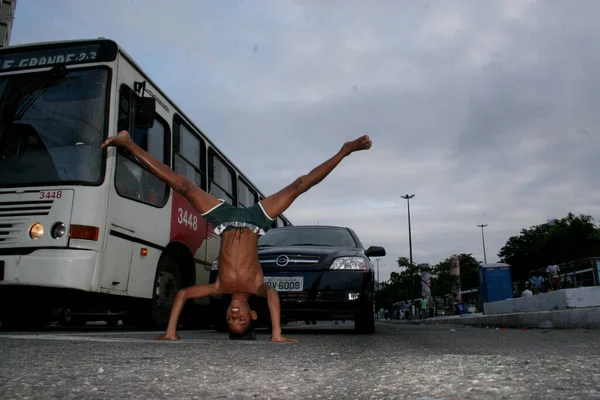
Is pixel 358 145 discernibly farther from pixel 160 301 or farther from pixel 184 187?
pixel 160 301

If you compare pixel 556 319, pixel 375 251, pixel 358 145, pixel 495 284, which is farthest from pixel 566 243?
pixel 358 145

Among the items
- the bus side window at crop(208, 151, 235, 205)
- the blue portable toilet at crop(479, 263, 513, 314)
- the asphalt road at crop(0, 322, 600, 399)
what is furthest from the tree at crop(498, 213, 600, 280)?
the asphalt road at crop(0, 322, 600, 399)

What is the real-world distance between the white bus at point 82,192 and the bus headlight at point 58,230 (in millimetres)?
10

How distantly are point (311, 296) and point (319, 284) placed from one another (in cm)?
17

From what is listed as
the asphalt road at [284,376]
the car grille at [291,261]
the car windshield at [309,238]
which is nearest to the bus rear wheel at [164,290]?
the car windshield at [309,238]

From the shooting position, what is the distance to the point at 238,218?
4199 mm

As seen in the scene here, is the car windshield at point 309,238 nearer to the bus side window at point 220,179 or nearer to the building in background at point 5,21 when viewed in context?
the bus side window at point 220,179

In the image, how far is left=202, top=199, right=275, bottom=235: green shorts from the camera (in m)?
4.19

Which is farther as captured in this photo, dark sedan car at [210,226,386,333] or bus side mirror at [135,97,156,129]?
bus side mirror at [135,97,156,129]

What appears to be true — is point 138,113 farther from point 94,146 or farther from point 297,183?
point 297,183

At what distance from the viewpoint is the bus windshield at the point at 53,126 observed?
614cm

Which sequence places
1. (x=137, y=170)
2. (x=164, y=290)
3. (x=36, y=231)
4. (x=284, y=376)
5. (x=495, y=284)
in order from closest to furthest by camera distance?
(x=284, y=376)
(x=36, y=231)
(x=137, y=170)
(x=164, y=290)
(x=495, y=284)

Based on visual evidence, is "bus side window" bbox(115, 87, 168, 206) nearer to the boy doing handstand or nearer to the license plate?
the license plate

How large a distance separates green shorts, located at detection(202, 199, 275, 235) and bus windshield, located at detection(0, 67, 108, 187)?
2433mm
